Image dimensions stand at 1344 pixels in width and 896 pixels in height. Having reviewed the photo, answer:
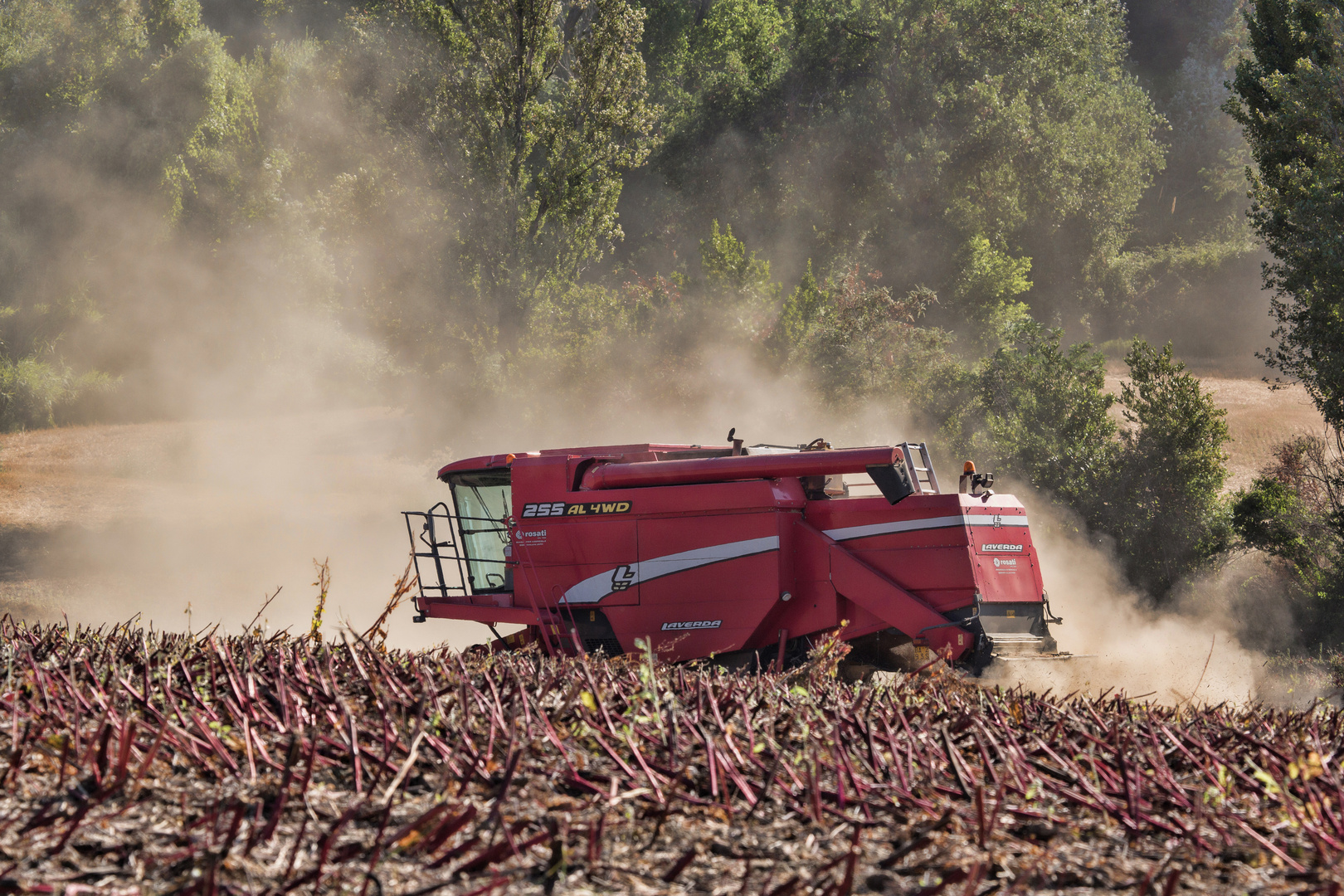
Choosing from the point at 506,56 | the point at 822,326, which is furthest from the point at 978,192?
the point at 506,56

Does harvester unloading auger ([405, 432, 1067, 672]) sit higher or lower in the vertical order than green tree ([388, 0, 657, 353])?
lower

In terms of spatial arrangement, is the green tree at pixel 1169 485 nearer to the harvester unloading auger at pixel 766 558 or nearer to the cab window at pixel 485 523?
the harvester unloading auger at pixel 766 558

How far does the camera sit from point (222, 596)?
74.8 feet

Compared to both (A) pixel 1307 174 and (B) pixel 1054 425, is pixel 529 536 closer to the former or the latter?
(A) pixel 1307 174

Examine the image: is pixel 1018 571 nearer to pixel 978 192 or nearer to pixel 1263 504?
pixel 1263 504

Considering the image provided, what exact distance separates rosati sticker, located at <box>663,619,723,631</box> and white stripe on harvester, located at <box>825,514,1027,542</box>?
4.35 feet

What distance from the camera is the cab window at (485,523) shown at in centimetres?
1028

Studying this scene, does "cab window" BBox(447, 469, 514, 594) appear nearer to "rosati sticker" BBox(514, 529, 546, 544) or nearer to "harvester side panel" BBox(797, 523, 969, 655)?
"rosati sticker" BBox(514, 529, 546, 544)

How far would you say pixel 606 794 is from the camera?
2.16 metres

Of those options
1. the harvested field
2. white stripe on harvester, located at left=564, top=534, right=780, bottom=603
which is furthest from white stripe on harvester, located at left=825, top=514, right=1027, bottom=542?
the harvested field

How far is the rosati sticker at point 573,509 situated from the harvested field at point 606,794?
20.4 feet

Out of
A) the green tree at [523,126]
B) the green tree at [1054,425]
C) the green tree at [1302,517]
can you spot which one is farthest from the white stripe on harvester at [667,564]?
the green tree at [523,126]

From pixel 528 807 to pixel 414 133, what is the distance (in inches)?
1013

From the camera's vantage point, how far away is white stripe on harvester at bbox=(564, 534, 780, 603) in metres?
8.70
